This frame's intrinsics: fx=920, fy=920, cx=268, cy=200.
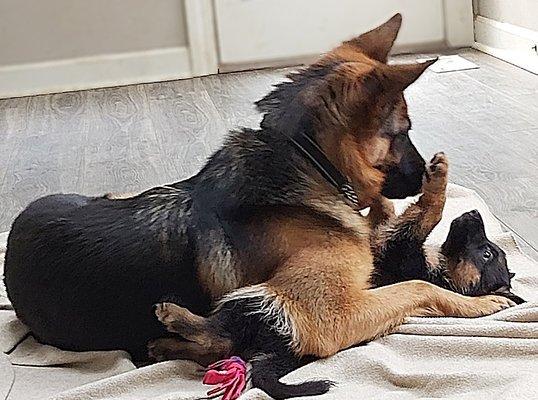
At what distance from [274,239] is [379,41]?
0.50 m

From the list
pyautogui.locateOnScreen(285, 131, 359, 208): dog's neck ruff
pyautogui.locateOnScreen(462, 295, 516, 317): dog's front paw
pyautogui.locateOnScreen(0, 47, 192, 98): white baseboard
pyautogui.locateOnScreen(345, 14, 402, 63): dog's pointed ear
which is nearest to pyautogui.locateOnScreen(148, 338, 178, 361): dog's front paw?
pyautogui.locateOnScreen(285, 131, 359, 208): dog's neck ruff

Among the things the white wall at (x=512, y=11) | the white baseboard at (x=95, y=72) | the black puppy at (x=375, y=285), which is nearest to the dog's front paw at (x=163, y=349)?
the black puppy at (x=375, y=285)

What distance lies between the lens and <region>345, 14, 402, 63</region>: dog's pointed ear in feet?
6.37

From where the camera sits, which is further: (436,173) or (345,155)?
(436,173)

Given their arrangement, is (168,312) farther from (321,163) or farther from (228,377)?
(321,163)

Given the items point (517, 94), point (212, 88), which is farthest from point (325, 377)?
point (212, 88)

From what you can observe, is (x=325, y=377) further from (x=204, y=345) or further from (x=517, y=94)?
(x=517, y=94)

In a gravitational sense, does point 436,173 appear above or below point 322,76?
below

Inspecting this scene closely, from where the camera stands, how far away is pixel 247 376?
1.67m

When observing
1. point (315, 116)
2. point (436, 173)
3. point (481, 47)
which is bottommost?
point (481, 47)

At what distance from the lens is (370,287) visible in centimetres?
186

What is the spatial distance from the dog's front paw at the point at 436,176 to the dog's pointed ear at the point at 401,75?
30 centimetres

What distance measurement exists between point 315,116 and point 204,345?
50 centimetres

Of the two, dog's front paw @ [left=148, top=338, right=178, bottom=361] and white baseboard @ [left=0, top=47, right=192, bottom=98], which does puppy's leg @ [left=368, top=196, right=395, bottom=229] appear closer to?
dog's front paw @ [left=148, top=338, right=178, bottom=361]
